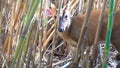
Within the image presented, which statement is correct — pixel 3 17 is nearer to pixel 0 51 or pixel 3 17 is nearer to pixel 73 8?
pixel 0 51

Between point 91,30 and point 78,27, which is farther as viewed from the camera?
point 78,27

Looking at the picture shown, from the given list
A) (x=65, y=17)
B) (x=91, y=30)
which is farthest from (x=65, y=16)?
(x=91, y=30)

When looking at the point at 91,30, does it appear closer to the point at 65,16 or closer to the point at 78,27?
the point at 78,27

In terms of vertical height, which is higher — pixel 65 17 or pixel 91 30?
pixel 65 17

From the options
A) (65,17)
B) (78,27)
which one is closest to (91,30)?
(78,27)

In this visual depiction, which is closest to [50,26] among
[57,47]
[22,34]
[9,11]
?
[57,47]
